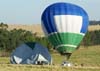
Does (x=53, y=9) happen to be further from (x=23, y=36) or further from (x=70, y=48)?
(x=23, y=36)

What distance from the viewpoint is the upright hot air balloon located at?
87.5ft

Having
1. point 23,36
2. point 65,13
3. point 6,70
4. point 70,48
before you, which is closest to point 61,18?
point 65,13

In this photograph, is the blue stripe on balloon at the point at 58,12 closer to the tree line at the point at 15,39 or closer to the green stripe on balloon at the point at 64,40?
the green stripe on balloon at the point at 64,40

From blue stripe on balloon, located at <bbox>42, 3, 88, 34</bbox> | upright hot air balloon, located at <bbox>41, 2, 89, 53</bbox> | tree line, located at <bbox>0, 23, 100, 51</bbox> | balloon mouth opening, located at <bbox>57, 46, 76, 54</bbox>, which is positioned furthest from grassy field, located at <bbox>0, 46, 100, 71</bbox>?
tree line, located at <bbox>0, 23, 100, 51</bbox>

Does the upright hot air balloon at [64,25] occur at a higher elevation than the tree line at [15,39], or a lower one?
higher

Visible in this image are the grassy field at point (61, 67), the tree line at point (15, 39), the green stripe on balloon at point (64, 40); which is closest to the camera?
the grassy field at point (61, 67)

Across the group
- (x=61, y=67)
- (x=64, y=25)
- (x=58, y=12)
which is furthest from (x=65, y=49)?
(x=61, y=67)

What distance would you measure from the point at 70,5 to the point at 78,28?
5.32 ft

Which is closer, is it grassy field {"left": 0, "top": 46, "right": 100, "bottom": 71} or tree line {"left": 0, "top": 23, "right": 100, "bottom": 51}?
grassy field {"left": 0, "top": 46, "right": 100, "bottom": 71}

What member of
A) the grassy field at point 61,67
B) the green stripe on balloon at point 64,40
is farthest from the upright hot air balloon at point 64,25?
the grassy field at point 61,67

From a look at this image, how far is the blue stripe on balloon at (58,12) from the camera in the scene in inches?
1050

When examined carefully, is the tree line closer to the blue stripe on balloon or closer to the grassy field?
the grassy field

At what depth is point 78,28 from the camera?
2684cm

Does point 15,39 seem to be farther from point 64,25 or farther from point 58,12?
point 64,25
